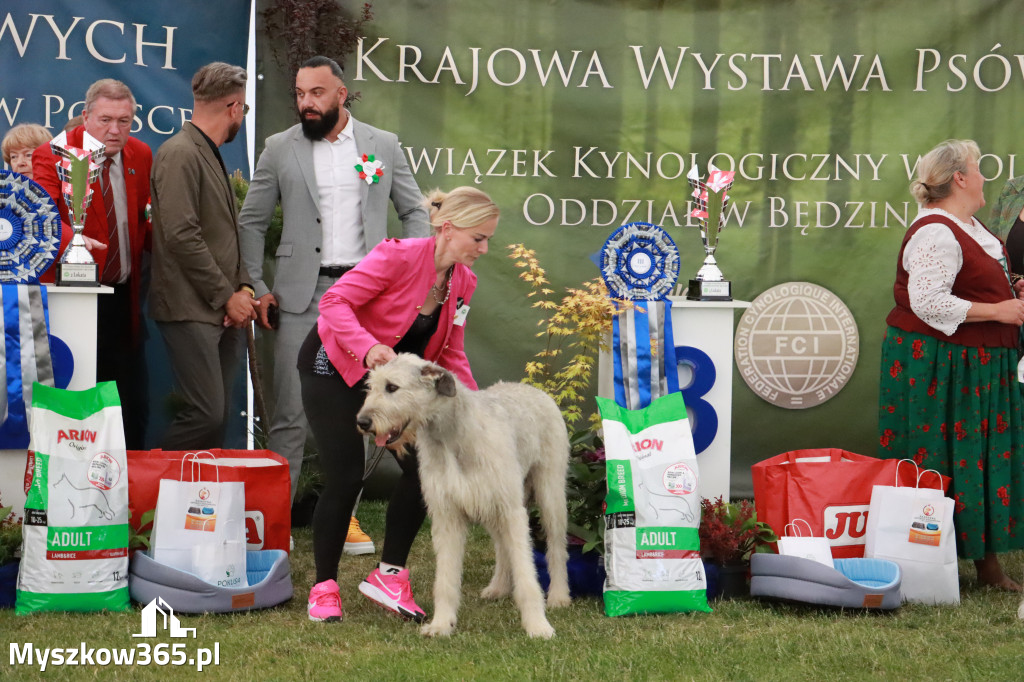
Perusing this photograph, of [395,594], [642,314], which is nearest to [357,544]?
[395,594]

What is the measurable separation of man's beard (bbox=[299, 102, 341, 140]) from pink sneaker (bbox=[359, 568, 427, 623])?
207 centimetres

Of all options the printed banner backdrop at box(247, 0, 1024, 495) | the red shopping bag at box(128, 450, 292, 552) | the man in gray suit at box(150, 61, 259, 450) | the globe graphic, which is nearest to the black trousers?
the red shopping bag at box(128, 450, 292, 552)

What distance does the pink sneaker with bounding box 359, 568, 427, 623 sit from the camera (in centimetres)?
403

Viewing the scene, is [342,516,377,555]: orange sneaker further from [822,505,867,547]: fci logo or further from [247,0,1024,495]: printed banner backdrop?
[822,505,867,547]: fci logo

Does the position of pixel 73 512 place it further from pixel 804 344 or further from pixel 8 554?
pixel 804 344

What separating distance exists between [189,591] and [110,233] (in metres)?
1.79

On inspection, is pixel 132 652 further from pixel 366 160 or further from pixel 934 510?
pixel 934 510

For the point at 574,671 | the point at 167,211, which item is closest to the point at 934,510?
A: the point at 574,671

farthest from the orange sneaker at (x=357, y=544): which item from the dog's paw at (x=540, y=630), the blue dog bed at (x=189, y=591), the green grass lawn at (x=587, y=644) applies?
the dog's paw at (x=540, y=630)

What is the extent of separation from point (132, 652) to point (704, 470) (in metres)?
2.38

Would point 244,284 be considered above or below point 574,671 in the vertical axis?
above

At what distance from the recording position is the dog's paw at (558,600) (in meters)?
4.21

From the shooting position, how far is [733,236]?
639cm

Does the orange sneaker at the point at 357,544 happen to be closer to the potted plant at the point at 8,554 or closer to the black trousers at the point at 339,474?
the black trousers at the point at 339,474
